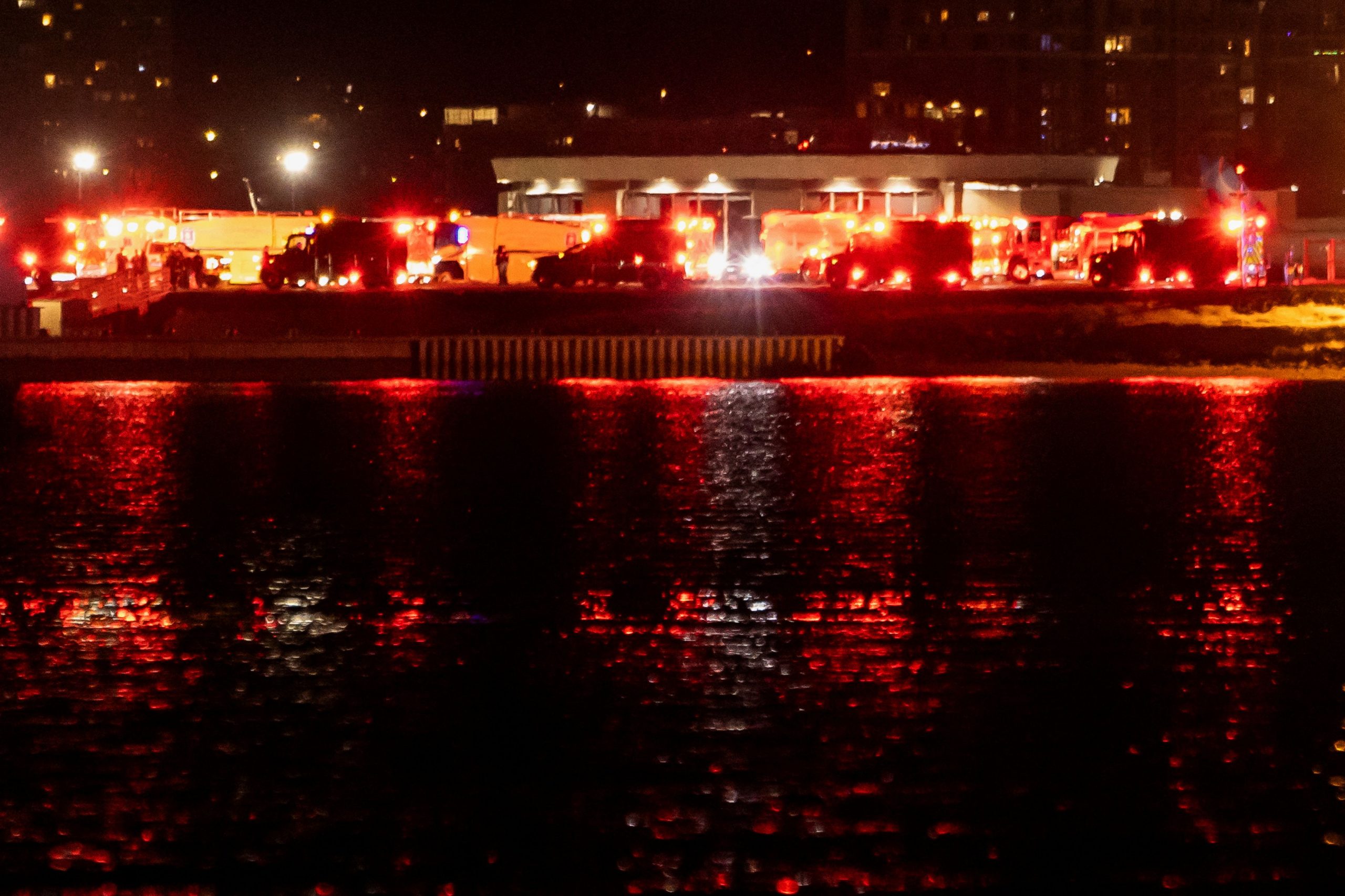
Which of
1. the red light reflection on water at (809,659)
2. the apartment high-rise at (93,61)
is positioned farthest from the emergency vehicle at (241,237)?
the apartment high-rise at (93,61)

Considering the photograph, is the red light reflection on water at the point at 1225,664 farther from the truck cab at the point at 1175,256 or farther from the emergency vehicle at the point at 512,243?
the emergency vehicle at the point at 512,243

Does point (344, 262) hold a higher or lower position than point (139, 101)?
lower

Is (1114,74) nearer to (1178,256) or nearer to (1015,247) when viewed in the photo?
(1015,247)

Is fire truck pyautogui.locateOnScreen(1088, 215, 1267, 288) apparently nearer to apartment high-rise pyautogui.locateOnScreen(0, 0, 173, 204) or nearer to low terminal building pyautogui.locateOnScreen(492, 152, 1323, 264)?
low terminal building pyautogui.locateOnScreen(492, 152, 1323, 264)

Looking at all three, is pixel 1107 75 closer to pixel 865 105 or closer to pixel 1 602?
pixel 865 105

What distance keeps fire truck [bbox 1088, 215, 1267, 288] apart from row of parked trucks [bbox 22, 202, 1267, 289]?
0.04m

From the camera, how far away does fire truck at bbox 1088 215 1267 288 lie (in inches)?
1954

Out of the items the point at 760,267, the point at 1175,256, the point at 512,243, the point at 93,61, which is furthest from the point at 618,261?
the point at 93,61

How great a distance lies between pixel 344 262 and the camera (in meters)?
48.7

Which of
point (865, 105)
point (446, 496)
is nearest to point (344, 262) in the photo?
point (446, 496)

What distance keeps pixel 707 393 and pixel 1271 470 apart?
12.5 meters

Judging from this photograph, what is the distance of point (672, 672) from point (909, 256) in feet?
125

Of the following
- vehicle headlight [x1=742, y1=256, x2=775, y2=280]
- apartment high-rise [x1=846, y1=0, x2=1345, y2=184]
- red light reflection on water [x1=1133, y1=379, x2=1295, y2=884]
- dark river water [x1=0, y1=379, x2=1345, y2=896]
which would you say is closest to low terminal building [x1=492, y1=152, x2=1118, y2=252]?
vehicle headlight [x1=742, y1=256, x2=775, y2=280]

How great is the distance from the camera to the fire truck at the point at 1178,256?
49.6 meters
